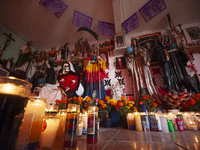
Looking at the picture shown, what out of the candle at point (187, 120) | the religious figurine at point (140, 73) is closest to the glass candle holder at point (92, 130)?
the candle at point (187, 120)

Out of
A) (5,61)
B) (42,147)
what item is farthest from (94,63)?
(5,61)

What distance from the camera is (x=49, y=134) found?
61 cm

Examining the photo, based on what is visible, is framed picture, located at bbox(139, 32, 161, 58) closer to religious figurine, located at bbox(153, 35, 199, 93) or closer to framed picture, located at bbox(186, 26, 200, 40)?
religious figurine, located at bbox(153, 35, 199, 93)

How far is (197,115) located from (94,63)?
9.02 ft

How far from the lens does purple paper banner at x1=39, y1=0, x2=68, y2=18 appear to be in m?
3.69

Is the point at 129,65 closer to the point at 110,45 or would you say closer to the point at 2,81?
the point at 110,45

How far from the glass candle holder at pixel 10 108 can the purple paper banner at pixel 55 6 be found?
450cm

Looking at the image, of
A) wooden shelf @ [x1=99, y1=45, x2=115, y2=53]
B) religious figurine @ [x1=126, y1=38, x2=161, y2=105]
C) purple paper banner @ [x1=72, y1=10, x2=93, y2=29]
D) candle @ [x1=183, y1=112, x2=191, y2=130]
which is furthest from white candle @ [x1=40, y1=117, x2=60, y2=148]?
purple paper banner @ [x1=72, y1=10, x2=93, y2=29]

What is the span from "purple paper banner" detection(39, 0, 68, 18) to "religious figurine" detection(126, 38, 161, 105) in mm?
3244

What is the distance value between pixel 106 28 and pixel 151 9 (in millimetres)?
1782

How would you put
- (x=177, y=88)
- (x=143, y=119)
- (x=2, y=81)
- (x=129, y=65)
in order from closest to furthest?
1. (x=2, y=81)
2. (x=143, y=119)
3. (x=177, y=88)
4. (x=129, y=65)

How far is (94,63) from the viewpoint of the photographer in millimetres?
3416

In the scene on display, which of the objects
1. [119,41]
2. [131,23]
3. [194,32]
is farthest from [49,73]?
[194,32]

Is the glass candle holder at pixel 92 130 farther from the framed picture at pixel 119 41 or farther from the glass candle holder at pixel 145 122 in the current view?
the framed picture at pixel 119 41
